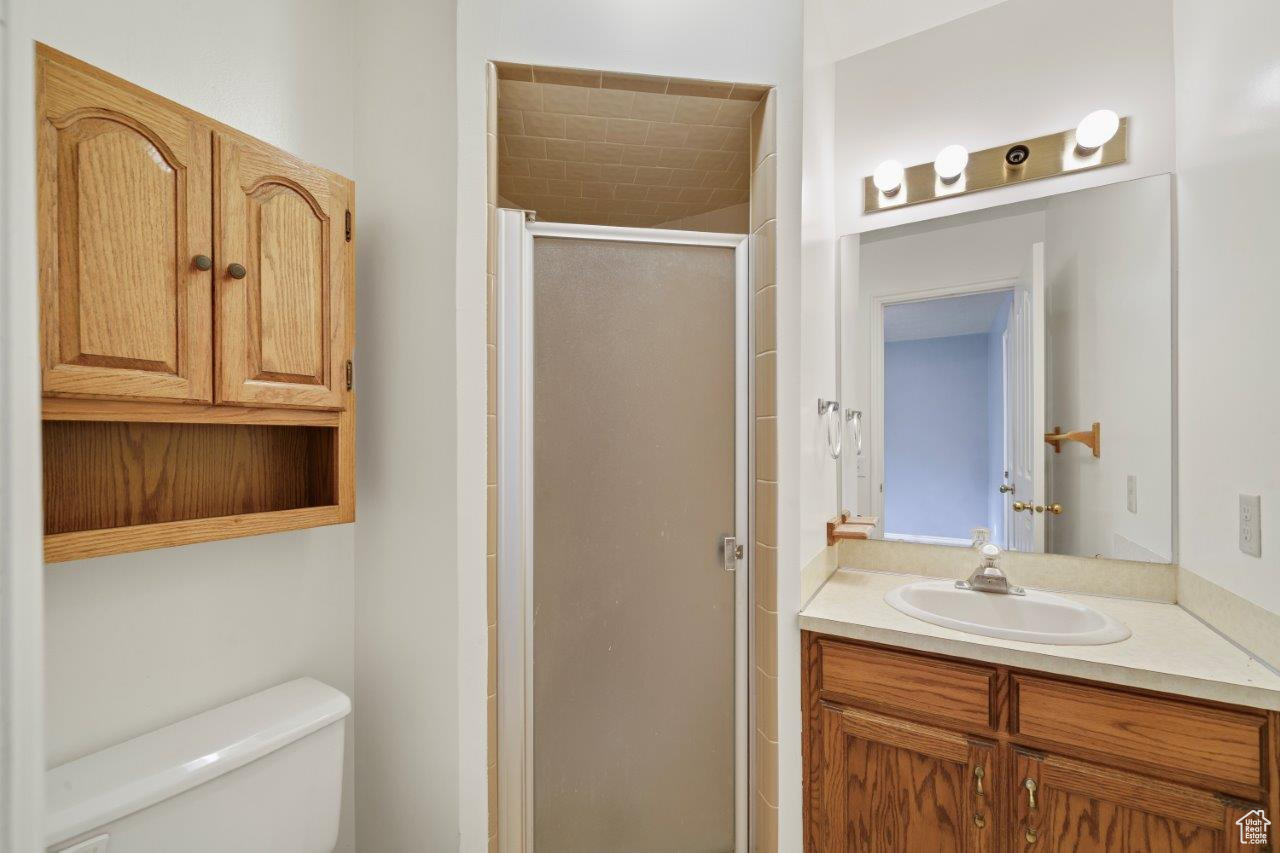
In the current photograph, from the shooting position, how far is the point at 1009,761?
1.22 meters

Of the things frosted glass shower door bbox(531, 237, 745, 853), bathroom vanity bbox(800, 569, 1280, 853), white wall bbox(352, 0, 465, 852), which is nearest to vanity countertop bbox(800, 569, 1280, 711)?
bathroom vanity bbox(800, 569, 1280, 853)

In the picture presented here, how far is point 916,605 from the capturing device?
1582mm

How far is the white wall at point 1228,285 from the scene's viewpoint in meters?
1.09

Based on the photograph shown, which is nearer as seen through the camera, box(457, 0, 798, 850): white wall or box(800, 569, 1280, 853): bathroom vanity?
box(800, 569, 1280, 853): bathroom vanity

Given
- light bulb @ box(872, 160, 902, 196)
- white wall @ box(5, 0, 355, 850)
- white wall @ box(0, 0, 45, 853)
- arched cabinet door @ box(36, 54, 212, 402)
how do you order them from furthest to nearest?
light bulb @ box(872, 160, 902, 196), white wall @ box(5, 0, 355, 850), arched cabinet door @ box(36, 54, 212, 402), white wall @ box(0, 0, 45, 853)

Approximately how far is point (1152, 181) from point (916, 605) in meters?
1.31

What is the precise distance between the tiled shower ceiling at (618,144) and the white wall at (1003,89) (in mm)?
427

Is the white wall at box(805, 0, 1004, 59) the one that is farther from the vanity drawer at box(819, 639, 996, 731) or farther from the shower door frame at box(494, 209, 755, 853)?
the vanity drawer at box(819, 639, 996, 731)

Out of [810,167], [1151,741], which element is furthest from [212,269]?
[1151,741]

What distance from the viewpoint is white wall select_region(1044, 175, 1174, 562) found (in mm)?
1461

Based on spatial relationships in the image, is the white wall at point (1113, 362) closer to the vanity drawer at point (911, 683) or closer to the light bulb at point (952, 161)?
the light bulb at point (952, 161)

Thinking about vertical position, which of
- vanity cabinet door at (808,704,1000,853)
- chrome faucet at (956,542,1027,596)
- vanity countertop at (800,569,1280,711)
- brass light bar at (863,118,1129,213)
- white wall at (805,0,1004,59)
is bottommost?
vanity cabinet door at (808,704,1000,853)

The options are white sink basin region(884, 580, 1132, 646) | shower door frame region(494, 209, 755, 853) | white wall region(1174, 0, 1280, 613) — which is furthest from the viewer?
shower door frame region(494, 209, 755, 853)

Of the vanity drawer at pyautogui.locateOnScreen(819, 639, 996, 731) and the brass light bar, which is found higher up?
the brass light bar
